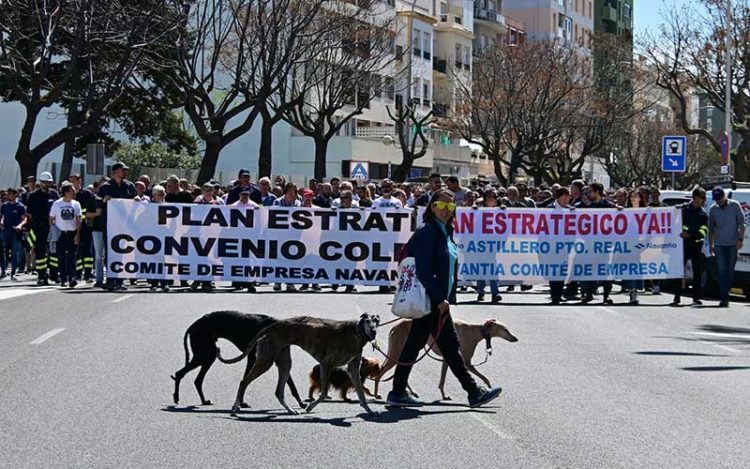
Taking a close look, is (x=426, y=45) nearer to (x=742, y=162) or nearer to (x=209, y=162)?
(x=742, y=162)

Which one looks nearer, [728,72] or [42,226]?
[42,226]

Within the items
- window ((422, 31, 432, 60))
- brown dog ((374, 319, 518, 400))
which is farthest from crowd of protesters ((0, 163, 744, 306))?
window ((422, 31, 432, 60))

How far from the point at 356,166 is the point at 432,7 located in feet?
121

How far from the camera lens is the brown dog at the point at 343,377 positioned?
421 inches

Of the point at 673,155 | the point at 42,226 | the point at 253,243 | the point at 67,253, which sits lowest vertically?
the point at 67,253

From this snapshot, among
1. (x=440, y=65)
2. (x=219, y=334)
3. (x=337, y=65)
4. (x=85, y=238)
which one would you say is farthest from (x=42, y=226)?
(x=440, y=65)

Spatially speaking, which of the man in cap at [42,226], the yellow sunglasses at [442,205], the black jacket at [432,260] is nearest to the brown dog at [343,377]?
the black jacket at [432,260]

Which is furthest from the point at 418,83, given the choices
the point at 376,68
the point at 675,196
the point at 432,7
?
the point at 675,196

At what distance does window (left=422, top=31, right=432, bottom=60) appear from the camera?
254 feet

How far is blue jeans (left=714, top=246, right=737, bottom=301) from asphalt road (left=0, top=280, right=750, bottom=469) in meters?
4.40

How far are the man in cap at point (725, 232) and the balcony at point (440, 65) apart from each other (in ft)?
192

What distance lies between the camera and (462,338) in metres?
11.6

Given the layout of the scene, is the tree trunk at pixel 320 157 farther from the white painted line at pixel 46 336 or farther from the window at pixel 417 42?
the white painted line at pixel 46 336

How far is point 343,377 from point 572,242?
520 inches
